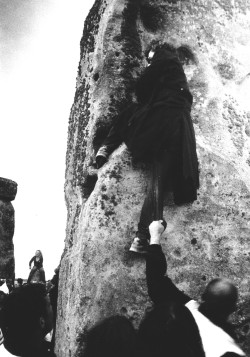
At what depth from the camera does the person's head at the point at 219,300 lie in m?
1.89

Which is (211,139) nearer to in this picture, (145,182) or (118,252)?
(145,182)

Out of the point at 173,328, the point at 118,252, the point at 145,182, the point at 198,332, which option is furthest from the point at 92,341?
the point at 145,182

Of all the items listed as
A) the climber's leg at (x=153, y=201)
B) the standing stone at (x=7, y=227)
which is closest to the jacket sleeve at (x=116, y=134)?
the climber's leg at (x=153, y=201)

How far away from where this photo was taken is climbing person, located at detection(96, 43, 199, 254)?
8.66ft

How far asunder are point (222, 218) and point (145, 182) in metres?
0.62

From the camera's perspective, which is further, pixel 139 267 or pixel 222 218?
pixel 222 218

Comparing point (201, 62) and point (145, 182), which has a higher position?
point (201, 62)

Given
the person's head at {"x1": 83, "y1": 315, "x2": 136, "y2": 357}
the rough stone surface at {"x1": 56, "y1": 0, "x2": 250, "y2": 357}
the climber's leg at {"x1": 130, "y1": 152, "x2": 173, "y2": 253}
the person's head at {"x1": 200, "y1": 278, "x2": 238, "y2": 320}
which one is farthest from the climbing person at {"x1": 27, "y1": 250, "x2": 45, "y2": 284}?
the person's head at {"x1": 83, "y1": 315, "x2": 136, "y2": 357}

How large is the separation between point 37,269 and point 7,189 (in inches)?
80.3

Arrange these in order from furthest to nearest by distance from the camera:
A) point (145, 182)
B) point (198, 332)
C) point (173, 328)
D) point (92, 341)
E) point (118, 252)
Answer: point (145, 182) → point (118, 252) → point (198, 332) → point (173, 328) → point (92, 341)

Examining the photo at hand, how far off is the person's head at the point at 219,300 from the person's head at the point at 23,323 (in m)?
0.76

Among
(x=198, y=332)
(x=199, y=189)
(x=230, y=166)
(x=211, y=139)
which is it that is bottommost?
(x=198, y=332)

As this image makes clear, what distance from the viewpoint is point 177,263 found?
2.75 metres

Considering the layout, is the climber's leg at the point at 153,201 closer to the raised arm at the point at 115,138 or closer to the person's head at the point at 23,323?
the raised arm at the point at 115,138
